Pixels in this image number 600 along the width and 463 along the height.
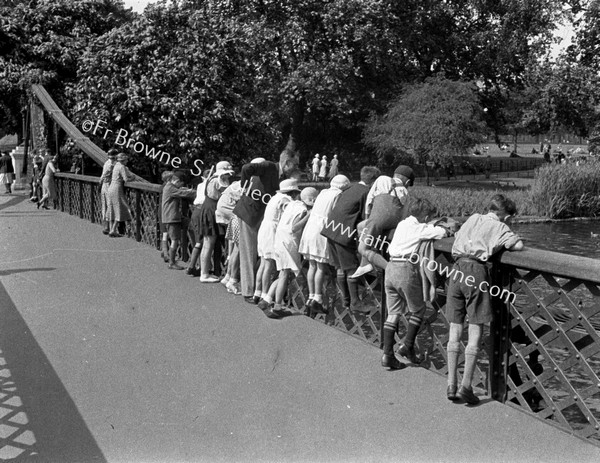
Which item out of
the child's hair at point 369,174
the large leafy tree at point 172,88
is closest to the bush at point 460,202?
the large leafy tree at point 172,88

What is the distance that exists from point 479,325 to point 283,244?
114 inches

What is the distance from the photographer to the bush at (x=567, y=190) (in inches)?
1353

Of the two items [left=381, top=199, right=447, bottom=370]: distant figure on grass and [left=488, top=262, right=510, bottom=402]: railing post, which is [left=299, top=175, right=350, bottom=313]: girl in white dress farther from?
[left=488, top=262, right=510, bottom=402]: railing post

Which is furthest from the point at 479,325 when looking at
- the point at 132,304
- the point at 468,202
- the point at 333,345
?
the point at 468,202

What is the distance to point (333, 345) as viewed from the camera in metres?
6.93

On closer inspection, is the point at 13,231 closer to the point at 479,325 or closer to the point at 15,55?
the point at 479,325

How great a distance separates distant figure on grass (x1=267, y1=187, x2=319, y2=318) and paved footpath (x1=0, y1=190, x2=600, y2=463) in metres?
0.34

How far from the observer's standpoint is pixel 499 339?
5.48 metres

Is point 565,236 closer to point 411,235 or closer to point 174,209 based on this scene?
point 174,209

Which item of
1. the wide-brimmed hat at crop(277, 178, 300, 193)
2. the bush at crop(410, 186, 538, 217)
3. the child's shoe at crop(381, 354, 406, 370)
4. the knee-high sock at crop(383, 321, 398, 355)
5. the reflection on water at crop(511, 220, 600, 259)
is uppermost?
the wide-brimmed hat at crop(277, 178, 300, 193)

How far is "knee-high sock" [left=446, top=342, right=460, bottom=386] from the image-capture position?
5.39 meters

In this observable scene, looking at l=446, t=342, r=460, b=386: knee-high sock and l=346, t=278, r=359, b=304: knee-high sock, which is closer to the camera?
l=446, t=342, r=460, b=386: knee-high sock

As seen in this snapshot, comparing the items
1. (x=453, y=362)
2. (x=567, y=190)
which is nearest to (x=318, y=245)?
(x=453, y=362)

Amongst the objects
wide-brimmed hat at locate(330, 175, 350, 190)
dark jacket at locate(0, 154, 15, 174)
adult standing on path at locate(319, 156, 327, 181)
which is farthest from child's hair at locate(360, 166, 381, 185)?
adult standing on path at locate(319, 156, 327, 181)
